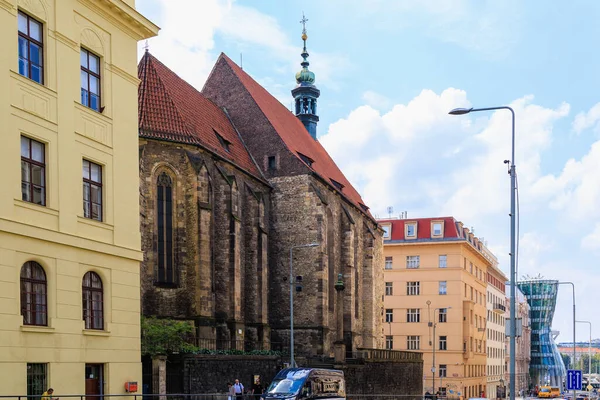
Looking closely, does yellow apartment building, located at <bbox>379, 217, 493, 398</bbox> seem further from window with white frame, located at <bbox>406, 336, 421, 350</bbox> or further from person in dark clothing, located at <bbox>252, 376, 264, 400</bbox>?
person in dark clothing, located at <bbox>252, 376, 264, 400</bbox>

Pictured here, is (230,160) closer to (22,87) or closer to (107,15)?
(107,15)

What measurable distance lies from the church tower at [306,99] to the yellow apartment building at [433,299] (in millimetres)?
16550

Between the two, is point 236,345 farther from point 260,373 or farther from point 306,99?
point 306,99

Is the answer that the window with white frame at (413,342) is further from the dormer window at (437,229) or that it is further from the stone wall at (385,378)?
the stone wall at (385,378)

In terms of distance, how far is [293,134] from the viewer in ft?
184

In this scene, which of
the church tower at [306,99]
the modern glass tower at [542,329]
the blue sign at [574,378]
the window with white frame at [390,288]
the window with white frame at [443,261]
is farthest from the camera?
the modern glass tower at [542,329]

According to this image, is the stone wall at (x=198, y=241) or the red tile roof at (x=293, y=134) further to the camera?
the red tile roof at (x=293, y=134)

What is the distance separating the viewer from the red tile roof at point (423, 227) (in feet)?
260

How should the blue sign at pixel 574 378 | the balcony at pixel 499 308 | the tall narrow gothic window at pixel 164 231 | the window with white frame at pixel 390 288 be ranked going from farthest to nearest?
the balcony at pixel 499 308
the window with white frame at pixel 390 288
the tall narrow gothic window at pixel 164 231
the blue sign at pixel 574 378

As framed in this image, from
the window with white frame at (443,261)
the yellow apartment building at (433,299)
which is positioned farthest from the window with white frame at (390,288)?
the window with white frame at (443,261)

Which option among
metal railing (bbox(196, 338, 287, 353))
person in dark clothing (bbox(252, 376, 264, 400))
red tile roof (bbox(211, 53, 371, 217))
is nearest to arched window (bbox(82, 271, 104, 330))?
person in dark clothing (bbox(252, 376, 264, 400))

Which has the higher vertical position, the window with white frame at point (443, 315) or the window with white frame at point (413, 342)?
the window with white frame at point (443, 315)

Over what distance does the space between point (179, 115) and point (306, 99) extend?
28406 millimetres

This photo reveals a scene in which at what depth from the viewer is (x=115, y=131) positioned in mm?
23078
